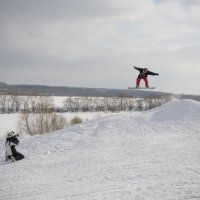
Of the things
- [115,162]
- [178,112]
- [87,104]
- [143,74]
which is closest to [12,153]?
[115,162]

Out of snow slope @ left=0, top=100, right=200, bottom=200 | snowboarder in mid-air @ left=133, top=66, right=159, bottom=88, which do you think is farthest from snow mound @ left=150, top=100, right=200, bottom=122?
snowboarder in mid-air @ left=133, top=66, right=159, bottom=88

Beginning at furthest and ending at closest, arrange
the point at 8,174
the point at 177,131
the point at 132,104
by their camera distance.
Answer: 1. the point at 132,104
2. the point at 177,131
3. the point at 8,174

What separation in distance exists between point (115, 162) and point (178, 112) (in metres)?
12.4

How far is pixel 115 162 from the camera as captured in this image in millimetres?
15477

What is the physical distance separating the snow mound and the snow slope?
0.07 metres

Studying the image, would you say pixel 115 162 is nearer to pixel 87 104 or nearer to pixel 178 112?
pixel 178 112

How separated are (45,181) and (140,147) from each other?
667 cm

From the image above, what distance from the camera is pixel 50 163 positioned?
16422 mm

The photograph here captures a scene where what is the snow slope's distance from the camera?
38.0 feet

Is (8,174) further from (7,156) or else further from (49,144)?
(49,144)

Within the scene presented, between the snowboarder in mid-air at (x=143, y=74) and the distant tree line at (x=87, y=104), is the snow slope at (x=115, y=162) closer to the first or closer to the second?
the snowboarder in mid-air at (x=143, y=74)

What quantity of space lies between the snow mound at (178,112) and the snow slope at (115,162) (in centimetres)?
7

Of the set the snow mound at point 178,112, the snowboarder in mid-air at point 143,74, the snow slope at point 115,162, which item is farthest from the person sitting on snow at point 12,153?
the snow mound at point 178,112

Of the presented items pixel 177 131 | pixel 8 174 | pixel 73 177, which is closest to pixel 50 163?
pixel 8 174
